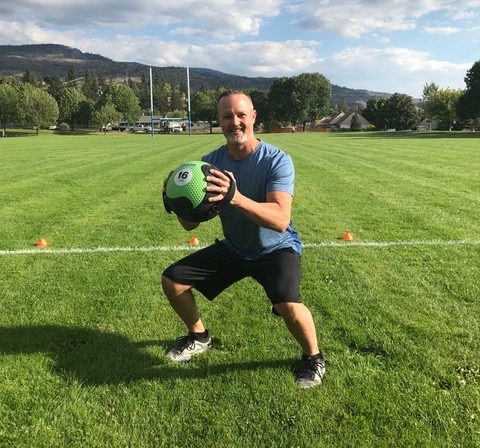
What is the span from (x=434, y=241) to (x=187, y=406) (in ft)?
18.9

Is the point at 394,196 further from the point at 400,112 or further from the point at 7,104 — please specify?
the point at 400,112

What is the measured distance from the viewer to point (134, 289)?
19.7 feet

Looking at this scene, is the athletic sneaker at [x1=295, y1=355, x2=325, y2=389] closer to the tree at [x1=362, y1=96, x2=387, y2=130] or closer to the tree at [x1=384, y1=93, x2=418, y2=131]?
the tree at [x1=384, y1=93, x2=418, y2=131]

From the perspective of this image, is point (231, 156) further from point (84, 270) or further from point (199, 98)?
point (199, 98)

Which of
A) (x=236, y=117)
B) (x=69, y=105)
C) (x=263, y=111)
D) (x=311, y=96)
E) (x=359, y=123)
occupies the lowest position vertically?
(x=359, y=123)

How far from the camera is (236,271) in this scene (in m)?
4.23

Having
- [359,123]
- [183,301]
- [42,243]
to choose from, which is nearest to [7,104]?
[359,123]

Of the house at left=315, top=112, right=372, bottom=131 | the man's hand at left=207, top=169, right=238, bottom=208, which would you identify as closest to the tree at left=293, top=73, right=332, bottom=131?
the house at left=315, top=112, right=372, bottom=131

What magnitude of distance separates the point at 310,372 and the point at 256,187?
149 cm

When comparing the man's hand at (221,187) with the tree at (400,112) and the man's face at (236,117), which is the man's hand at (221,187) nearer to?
the man's face at (236,117)

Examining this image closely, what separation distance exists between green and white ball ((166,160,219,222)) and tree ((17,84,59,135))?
9700cm

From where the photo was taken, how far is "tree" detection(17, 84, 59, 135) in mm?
90875

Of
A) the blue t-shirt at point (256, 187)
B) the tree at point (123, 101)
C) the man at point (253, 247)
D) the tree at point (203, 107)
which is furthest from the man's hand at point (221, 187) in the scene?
the tree at point (203, 107)

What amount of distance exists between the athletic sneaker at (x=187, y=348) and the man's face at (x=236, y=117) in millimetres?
1791
